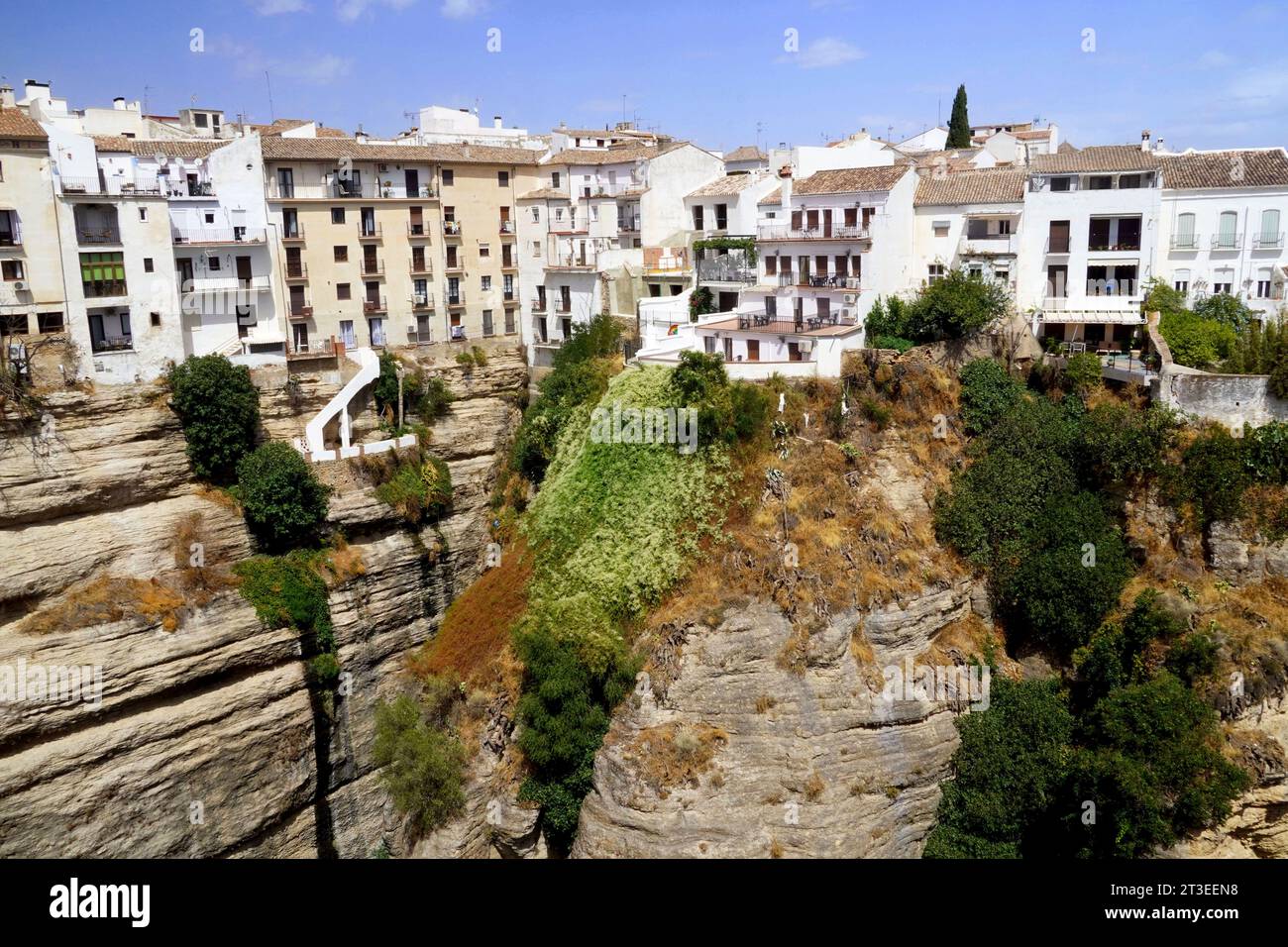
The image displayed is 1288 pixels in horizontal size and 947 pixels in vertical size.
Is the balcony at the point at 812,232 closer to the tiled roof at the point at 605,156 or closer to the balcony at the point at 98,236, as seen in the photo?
the tiled roof at the point at 605,156

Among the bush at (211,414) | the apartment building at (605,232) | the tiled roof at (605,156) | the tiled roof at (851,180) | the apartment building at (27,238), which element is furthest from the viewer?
the tiled roof at (605,156)

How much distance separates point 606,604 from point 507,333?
1915cm

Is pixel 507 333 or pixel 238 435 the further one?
pixel 507 333

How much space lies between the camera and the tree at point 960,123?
49.9 meters

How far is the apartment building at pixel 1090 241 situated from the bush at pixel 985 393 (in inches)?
116

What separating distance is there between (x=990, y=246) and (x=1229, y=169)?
25.1 feet

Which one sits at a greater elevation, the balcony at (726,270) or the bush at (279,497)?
the balcony at (726,270)

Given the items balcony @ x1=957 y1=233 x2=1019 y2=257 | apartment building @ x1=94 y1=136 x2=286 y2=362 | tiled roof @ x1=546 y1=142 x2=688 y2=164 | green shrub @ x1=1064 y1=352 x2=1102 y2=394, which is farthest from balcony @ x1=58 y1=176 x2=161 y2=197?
green shrub @ x1=1064 y1=352 x2=1102 y2=394

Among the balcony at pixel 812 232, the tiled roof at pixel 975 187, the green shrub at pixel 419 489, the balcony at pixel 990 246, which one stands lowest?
the green shrub at pixel 419 489

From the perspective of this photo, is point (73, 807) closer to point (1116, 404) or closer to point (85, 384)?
point (85, 384)

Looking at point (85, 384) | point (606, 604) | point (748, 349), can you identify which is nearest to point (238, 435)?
point (85, 384)

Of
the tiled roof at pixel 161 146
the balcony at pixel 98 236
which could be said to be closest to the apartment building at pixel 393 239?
the tiled roof at pixel 161 146
